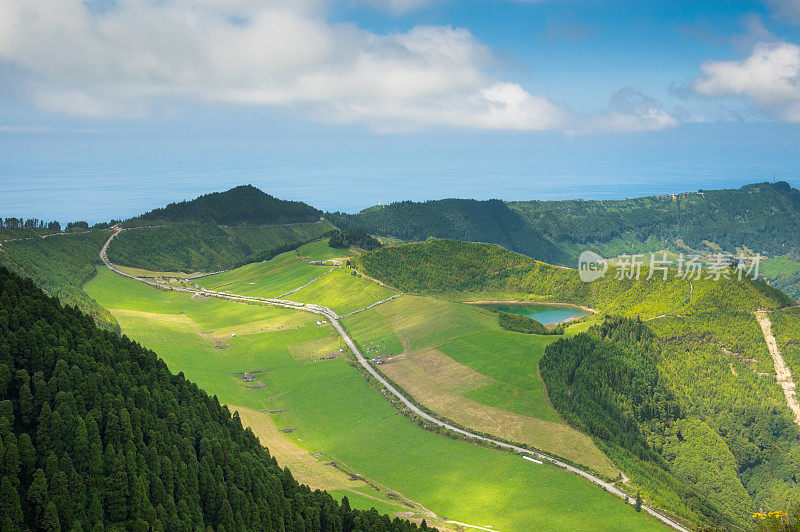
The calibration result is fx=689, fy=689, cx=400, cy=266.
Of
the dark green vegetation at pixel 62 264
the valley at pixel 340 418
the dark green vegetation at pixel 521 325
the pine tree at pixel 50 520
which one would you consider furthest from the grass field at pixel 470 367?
the pine tree at pixel 50 520

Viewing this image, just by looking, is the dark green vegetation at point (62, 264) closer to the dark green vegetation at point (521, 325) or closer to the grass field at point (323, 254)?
the grass field at point (323, 254)

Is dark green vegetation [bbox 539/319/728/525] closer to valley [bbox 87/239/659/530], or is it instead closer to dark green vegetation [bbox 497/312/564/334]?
valley [bbox 87/239/659/530]

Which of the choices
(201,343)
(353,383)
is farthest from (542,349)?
(201,343)

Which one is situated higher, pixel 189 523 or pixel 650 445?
pixel 189 523

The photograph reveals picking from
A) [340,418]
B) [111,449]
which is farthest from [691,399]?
[111,449]

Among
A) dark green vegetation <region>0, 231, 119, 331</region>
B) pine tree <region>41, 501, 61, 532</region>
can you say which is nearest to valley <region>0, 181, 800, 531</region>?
dark green vegetation <region>0, 231, 119, 331</region>

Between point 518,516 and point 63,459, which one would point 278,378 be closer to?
point 518,516

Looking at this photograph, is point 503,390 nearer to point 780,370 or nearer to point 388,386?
point 388,386
